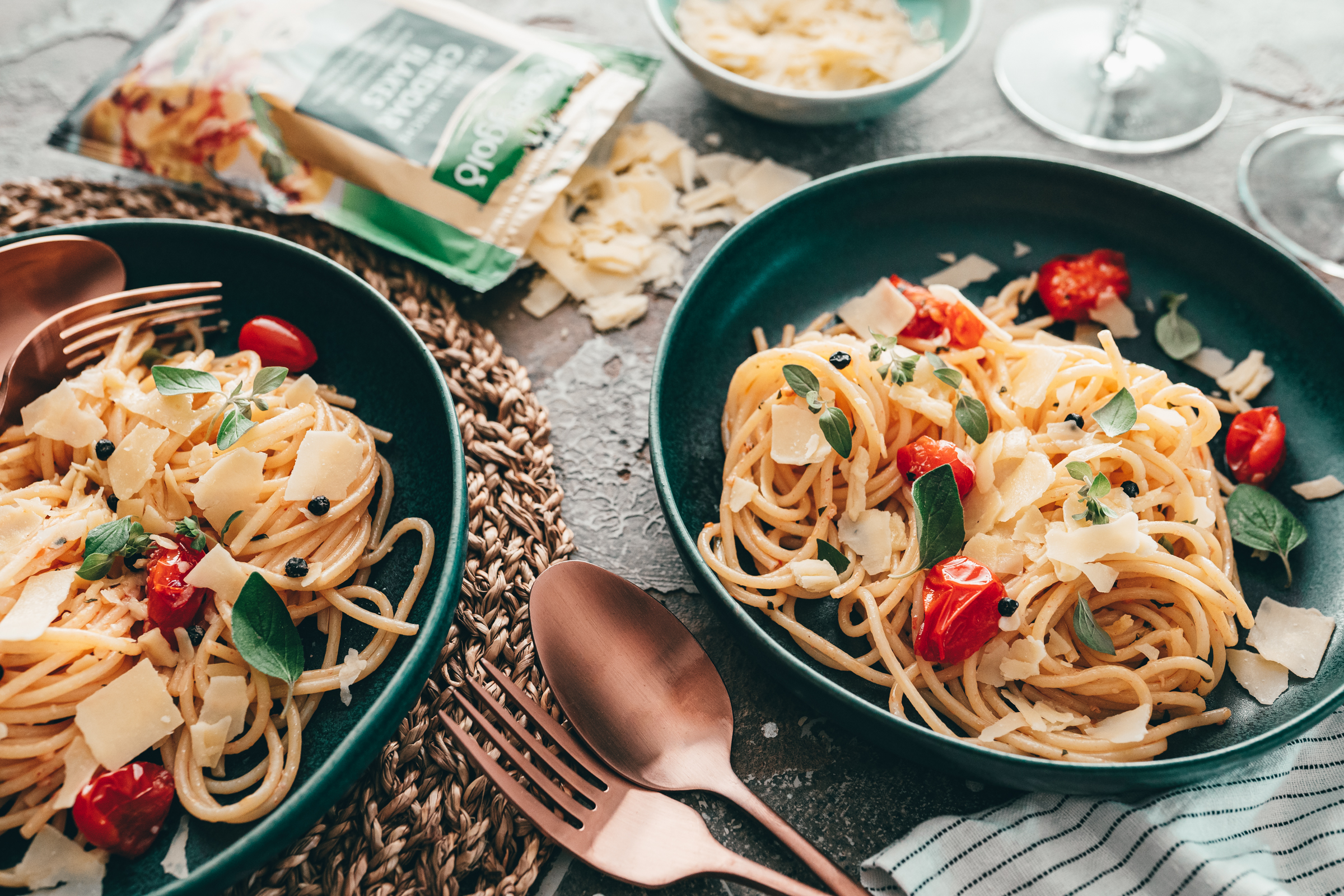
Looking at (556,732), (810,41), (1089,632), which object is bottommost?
(556,732)

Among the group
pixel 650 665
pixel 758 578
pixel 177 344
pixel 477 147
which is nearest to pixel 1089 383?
pixel 758 578

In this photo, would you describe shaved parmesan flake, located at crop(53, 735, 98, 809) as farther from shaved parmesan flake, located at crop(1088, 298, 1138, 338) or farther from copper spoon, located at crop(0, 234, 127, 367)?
shaved parmesan flake, located at crop(1088, 298, 1138, 338)

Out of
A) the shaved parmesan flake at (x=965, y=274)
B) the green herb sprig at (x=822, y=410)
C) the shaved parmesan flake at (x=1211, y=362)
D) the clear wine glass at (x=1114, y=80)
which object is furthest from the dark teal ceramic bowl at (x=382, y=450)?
the clear wine glass at (x=1114, y=80)

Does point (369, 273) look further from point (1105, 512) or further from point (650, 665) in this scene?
point (1105, 512)

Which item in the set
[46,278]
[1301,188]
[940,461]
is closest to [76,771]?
[46,278]

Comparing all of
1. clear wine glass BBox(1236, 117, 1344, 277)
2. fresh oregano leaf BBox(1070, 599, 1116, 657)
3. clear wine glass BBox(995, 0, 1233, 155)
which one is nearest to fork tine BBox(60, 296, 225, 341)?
fresh oregano leaf BBox(1070, 599, 1116, 657)

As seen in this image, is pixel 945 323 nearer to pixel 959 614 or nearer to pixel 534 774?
pixel 959 614

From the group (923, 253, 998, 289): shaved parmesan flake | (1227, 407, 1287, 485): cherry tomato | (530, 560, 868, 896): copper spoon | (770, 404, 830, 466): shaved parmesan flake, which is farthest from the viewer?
(923, 253, 998, 289): shaved parmesan flake
